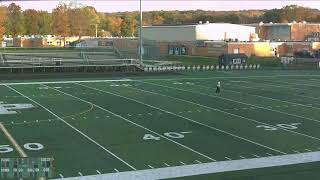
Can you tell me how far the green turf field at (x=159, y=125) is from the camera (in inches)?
551

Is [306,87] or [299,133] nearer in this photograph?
[299,133]

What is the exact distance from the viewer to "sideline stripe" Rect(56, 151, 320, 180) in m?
12.3

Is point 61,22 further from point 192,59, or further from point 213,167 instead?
point 213,167

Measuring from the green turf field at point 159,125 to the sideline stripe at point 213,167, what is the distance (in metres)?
0.33

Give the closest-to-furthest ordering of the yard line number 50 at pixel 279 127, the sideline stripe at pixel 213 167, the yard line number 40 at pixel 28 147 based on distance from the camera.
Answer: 1. the sideline stripe at pixel 213 167
2. the yard line number 40 at pixel 28 147
3. the yard line number 50 at pixel 279 127

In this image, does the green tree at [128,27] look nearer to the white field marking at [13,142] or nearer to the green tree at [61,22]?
the green tree at [61,22]

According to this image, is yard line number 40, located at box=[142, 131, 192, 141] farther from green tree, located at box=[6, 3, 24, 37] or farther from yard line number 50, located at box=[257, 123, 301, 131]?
green tree, located at box=[6, 3, 24, 37]

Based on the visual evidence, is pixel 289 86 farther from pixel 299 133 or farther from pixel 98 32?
pixel 98 32

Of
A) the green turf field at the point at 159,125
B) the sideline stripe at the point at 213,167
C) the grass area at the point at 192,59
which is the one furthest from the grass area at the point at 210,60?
the sideline stripe at the point at 213,167

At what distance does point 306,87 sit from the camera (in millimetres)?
31938

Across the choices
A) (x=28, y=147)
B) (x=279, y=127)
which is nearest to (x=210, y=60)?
(x=279, y=127)

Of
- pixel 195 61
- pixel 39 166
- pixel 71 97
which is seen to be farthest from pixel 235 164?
pixel 195 61

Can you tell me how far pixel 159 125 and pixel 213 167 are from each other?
5766mm

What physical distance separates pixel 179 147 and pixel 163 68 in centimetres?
3103
